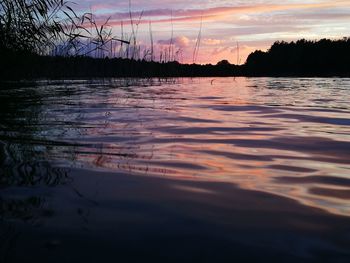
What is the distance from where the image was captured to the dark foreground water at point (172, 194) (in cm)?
186

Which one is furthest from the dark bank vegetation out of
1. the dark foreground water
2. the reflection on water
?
the dark foreground water

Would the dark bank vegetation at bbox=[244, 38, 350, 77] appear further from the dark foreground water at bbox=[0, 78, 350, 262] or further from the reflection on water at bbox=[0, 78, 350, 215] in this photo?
the dark foreground water at bbox=[0, 78, 350, 262]

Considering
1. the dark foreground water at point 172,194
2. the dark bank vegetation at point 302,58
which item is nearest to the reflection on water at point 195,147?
the dark foreground water at point 172,194

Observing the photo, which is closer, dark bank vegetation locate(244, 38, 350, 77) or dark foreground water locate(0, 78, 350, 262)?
dark foreground water locate(0, 78, 350, 262)

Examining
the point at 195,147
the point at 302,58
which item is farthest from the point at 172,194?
the point at 302,58

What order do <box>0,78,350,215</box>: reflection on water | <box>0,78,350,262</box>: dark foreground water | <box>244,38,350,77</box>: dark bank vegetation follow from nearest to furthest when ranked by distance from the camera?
<box>0,78,350,262</box>: dark foreground water → <box>0,78,350,215</box>: reflection on water → <box>244,38,350,77</box>: dark bank vegetation

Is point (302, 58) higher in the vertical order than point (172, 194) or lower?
higher

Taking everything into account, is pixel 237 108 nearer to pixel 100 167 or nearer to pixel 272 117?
pixel 272 117

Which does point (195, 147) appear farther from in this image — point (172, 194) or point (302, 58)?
point (302, 58)

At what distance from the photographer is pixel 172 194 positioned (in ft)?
8.93

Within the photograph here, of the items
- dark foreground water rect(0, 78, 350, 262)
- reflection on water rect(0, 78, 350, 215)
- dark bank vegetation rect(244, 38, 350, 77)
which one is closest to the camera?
dark foreground water rect(0, 78, 350, 262)

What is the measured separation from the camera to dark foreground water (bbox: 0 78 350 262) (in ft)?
6.09

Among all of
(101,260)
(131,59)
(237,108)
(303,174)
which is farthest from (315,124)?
(131,59)

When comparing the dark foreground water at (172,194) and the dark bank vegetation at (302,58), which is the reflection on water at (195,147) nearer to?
the dark foreground water at (172,194)
